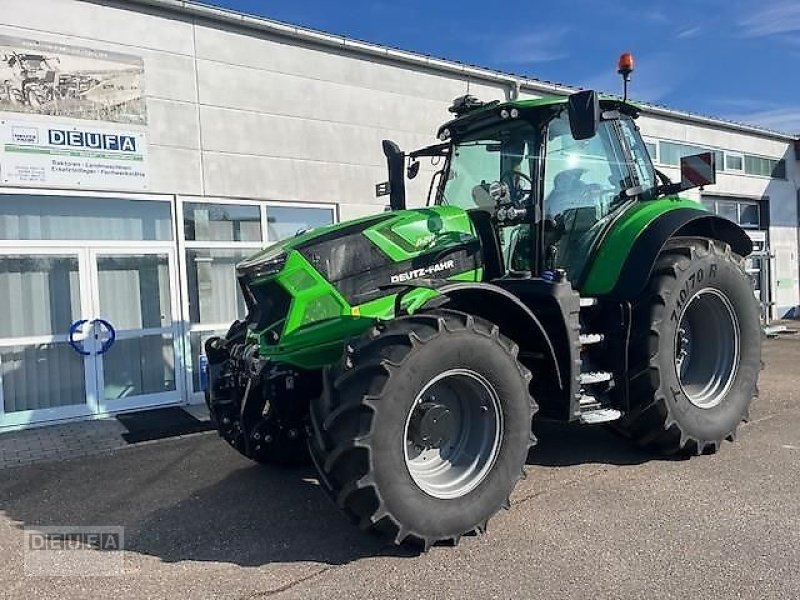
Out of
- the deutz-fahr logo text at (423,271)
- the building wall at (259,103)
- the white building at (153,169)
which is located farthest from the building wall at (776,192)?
the deutz-fahr logo text at (423,271)

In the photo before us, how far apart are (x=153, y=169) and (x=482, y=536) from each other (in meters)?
6.34

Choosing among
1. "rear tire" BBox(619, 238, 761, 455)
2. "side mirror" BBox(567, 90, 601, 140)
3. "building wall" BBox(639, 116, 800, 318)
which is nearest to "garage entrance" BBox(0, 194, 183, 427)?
"side mirror" BBox(567, 90, 601, 140)

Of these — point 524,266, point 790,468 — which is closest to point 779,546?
point 790,468

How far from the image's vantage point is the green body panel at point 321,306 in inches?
164

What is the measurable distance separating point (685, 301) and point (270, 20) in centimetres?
659

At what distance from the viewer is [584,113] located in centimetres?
442

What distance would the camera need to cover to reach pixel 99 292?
27.1 feet

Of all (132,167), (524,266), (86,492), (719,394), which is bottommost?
(86,492)

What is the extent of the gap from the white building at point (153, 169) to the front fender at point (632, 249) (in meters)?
5.35

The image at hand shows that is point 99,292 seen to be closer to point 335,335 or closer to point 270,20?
point 270,20

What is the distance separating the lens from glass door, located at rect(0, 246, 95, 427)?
7.73m

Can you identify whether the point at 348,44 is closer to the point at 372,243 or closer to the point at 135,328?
the point at 135,328

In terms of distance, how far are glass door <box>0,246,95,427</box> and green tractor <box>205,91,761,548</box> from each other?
141 inches

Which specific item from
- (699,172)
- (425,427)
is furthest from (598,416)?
(699,172)
